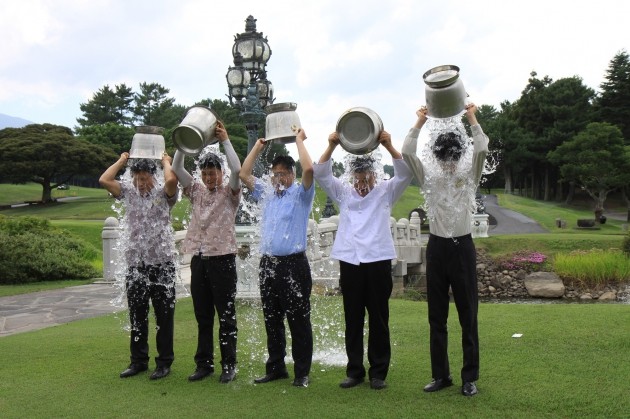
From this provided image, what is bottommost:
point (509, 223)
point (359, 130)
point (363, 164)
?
point (509, 223)

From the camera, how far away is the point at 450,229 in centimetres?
432

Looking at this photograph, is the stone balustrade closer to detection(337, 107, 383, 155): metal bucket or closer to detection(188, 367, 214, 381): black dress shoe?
detection(188, 367, 214, 381): black dress shoe

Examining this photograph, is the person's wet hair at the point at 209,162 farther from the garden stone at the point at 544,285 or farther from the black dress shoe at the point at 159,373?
the garden stone at the point at 544,285

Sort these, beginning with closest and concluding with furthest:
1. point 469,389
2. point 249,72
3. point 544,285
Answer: point 469,389
point 249,72
point 544,285

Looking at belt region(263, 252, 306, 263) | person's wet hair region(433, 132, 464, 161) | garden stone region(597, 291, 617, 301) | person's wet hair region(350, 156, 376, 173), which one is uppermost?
person's wet hair region(433, 132, 464, 161)

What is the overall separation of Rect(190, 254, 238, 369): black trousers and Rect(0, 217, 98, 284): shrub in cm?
961

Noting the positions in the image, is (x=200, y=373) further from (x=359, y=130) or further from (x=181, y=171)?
(x=359, y=130)

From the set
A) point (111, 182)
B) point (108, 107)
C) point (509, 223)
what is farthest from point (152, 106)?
point (111, 182)

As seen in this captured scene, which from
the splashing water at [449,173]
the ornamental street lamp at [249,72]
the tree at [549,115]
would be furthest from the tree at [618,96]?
the splashing water at [449,173]

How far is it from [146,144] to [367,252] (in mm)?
1961

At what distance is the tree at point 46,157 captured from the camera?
34.4 metres

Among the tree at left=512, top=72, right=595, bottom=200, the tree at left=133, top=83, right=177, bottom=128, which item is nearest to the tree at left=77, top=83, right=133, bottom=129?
the tree at left=133, top=83, right=177, bottom=128

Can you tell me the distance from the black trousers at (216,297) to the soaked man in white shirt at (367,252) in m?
0.89

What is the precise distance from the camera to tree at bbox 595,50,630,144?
4175 cm
